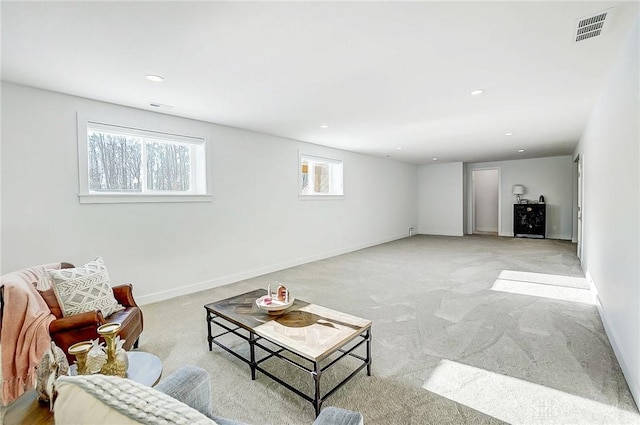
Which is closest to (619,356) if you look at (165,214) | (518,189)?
(165,214)

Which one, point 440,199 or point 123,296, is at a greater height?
point 440,199

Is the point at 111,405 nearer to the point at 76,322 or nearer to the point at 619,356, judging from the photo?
the point at 76,322

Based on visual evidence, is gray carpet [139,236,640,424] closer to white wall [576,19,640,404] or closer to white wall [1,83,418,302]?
white wall [576,19,640,404]

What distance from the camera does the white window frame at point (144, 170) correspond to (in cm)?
326

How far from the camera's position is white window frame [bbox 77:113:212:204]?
128 inches

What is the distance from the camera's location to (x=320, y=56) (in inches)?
94.6

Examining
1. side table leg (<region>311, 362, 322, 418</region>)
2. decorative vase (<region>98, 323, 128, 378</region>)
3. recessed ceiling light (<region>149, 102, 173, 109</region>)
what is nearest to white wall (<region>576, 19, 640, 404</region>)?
side table leg (<region>311, 362, 322, 418</region>)

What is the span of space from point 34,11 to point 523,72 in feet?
12.3

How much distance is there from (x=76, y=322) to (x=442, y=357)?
8.80 ft

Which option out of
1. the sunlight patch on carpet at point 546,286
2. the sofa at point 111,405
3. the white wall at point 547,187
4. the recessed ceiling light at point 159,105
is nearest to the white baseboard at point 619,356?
the sunlight patch on carpet at point 546,286

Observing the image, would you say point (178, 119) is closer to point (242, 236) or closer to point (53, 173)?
point (53, 173)

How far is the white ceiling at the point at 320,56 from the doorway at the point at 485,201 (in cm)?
694

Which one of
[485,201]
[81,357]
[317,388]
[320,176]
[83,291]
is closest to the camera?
[81,357]

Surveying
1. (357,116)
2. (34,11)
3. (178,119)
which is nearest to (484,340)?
(357,116)
